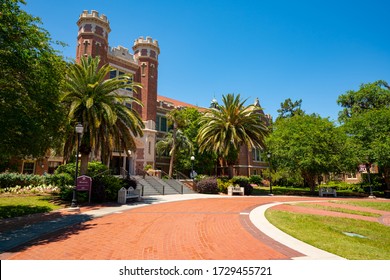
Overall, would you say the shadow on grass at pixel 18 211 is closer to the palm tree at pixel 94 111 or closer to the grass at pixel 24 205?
the grass at pixel 24 205

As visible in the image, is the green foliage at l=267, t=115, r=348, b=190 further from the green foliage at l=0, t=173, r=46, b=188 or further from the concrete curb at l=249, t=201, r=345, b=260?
the green foliage at l=0, t=173, r=46, b=188

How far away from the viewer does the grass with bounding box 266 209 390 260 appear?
5848 mm

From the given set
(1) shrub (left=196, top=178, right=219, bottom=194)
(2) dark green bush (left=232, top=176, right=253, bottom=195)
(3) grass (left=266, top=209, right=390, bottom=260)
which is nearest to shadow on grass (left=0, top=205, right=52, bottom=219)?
(3) grass (left=266, top=209, right=390, bottom=260)

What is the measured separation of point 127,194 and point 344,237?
13303 millimetres

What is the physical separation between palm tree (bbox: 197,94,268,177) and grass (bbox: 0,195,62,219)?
52.2 ft

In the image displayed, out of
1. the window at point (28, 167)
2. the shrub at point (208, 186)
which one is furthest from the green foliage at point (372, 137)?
the window at point (28, 167)

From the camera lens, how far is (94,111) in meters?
15.4

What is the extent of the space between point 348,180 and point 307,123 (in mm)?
30457

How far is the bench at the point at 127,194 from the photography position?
52.9 feet

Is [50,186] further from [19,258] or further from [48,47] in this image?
[19,258]

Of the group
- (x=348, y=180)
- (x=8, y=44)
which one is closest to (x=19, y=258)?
(x=8, y=44)

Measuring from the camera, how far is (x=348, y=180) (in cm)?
4897

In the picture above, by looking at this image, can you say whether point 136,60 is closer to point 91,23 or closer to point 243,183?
point 91,23

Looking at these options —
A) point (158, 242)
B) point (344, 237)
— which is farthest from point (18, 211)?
point (344, 237)
